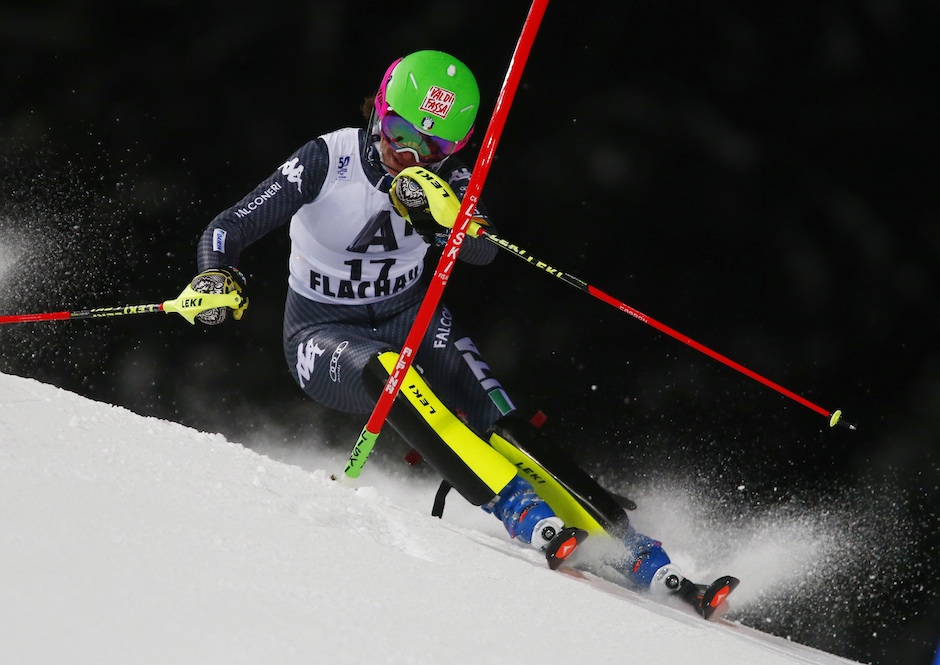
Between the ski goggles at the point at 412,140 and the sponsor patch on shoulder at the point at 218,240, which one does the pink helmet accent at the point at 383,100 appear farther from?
the sponsor patch on shoulder at the point at 218,240

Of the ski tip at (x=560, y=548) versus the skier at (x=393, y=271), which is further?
the skier at (x=393, y=271)

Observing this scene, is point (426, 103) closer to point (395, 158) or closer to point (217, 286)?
point (395, 158)

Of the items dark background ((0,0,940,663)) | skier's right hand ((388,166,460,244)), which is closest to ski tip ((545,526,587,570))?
skier's right hand ((388,166,460,244))

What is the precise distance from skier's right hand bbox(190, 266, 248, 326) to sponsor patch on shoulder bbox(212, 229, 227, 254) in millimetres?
63

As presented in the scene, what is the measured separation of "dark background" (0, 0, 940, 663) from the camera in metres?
3.49

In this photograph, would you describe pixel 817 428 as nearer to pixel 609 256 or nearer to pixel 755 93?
pixel 609 256

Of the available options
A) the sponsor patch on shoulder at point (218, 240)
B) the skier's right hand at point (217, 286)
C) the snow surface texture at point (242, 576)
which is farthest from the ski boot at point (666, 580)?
the sponsor patch on shoulder at point (218, 240)

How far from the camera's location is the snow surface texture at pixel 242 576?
111 cm

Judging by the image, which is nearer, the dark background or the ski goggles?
the ski goggles

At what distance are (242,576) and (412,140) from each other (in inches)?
62.6

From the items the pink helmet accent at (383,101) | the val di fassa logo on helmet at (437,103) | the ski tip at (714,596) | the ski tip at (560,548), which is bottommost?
the ski tip at (714,596)

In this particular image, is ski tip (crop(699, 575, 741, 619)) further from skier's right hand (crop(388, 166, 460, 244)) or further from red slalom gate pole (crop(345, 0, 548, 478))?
skier's right hand (crop(388, 166, 460, 244))

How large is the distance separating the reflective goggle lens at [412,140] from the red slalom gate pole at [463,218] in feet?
0.97

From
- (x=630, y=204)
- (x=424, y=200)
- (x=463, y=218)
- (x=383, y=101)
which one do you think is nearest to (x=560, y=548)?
(x=463, y=218)
